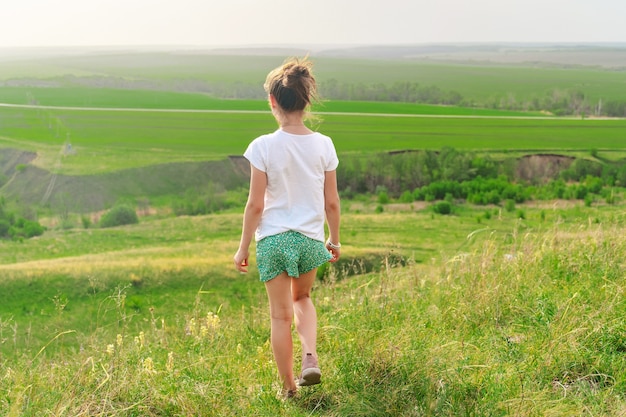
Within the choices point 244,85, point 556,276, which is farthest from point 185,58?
point 556,276

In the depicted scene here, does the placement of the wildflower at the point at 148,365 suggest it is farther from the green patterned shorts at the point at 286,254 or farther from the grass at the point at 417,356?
the green patterned shorts at the point at 286,254

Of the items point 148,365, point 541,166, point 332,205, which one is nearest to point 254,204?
point 332,205

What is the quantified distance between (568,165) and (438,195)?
9438mm

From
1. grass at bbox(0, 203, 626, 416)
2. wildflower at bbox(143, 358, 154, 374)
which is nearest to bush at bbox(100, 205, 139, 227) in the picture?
grass at bbox(0, 203, 626, 416)

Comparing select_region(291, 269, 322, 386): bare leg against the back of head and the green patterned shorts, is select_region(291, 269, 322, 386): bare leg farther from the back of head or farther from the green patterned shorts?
the back of head

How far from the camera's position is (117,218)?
3109cm

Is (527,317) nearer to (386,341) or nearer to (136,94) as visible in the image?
(386,341)

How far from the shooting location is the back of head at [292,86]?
2334 mm

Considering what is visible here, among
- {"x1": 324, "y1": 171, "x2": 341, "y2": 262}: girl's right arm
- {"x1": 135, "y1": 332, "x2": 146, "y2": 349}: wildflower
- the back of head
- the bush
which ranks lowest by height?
the bush

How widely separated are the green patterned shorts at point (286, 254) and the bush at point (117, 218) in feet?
97.1

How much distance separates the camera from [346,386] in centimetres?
244

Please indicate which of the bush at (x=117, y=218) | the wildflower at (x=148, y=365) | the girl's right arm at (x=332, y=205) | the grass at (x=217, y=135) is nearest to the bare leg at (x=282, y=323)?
the girl's right arm at (x=332, y=205)

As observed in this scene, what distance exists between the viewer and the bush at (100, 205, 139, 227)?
30.8 metres

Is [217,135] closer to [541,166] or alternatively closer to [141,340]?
[541,166]
